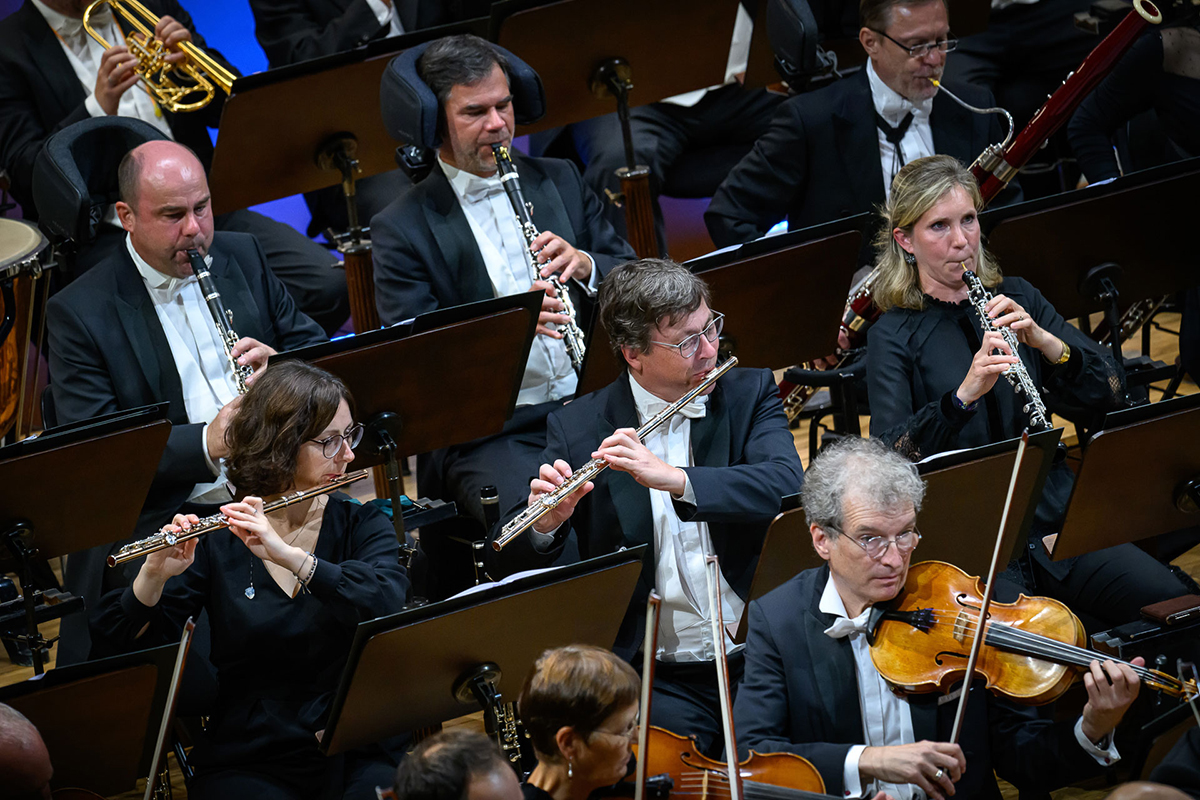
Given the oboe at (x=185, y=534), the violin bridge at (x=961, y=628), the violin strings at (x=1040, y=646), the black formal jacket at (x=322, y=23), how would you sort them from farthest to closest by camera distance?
1. the black formal jacket at (x=322, y=23)
2. the oboe at (x=185, y=534)
3. the violin bridge at (x=961, y=628)
4. the violin strings at (x=1040, y=646)

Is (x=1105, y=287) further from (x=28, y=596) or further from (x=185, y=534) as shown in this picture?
(x=28, y=596)

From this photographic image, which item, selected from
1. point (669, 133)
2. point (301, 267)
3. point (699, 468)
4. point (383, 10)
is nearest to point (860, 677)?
point (699, 468)

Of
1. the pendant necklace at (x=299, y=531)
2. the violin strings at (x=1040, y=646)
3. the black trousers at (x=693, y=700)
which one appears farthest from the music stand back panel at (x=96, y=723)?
the violin strings at (x=1040, y=646)

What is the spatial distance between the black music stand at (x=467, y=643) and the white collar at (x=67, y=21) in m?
2.66

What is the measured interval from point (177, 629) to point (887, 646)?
1.37 meters

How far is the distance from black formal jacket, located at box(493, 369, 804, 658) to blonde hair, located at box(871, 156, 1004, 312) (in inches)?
19.1

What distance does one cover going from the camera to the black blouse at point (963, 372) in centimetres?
313

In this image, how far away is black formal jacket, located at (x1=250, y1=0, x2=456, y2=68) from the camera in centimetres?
451

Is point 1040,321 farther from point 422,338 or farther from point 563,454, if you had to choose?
point 422,338

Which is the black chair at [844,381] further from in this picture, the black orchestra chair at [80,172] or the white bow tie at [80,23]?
the white bow tie at [80,23]

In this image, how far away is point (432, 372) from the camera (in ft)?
10.0

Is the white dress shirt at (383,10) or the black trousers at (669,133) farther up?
the white dress shirt at (383,10)

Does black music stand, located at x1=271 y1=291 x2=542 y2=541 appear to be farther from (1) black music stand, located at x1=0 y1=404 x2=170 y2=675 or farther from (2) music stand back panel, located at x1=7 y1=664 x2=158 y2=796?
(2) music stand back panel, located at x1=7 y1=664 x2=158 y2=796

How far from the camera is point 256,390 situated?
2725 millimetres
